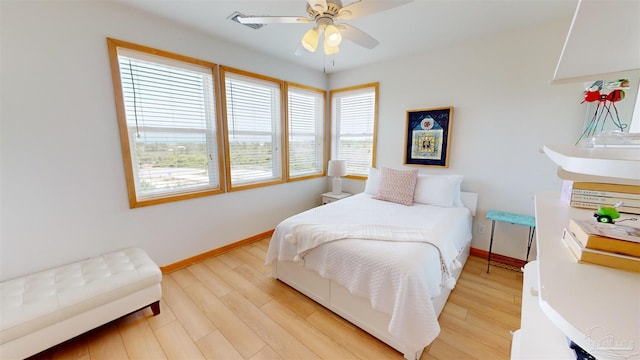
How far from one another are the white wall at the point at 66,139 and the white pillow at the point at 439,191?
274 centimetres

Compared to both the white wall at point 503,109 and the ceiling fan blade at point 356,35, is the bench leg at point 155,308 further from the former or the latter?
the white wall at point 503,109

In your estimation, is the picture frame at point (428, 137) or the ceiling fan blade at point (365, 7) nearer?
the ceiling fan blade at point (365, 7)

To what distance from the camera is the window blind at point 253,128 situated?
281cm

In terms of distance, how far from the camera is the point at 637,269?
0.53 m

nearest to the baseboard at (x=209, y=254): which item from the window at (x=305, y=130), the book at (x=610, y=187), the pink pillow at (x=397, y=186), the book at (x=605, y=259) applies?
the window at (x=305, y=130)

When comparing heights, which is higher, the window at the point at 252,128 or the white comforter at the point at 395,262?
the window at the point at 252,128

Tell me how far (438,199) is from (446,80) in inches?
57.3

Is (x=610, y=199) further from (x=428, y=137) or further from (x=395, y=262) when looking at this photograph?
(x=428, y=137)

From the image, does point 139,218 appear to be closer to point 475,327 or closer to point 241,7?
point 241,7

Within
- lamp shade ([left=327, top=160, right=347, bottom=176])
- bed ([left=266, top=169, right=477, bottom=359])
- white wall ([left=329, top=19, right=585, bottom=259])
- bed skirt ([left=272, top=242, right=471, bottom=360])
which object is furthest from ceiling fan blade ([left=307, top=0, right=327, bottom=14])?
lamp shade ([left=327, top=160, right=347, bottom=176])

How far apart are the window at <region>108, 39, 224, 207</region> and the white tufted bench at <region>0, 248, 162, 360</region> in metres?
0.64

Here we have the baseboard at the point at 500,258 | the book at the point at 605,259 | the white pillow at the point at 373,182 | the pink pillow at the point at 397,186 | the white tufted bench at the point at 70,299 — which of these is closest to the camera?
the book at the point at 605,259

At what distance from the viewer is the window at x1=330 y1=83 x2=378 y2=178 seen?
354 cm

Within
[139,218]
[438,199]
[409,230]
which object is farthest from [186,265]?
[438,199]
